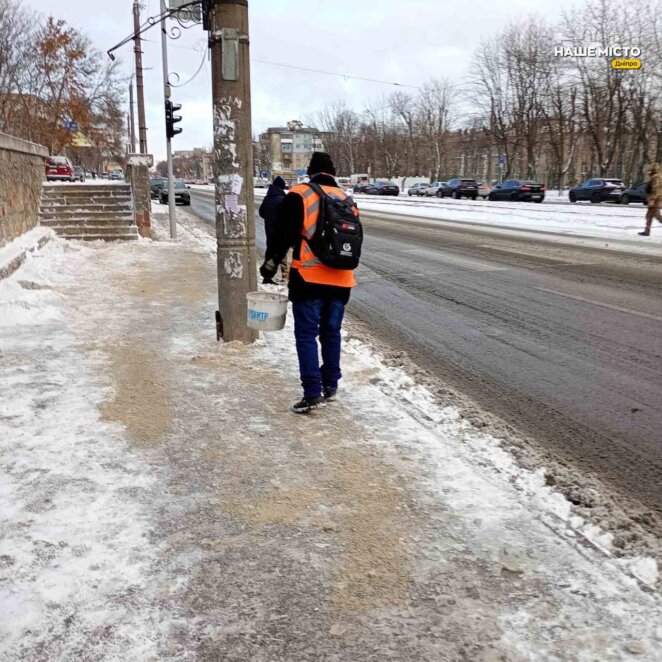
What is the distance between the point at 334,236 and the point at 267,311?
113 cm

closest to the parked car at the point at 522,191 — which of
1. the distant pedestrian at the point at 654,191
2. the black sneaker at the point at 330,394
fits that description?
the distant pedestrian at the point at 654,191

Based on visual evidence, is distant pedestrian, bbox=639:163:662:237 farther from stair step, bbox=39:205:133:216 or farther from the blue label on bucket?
the blue label on bucket

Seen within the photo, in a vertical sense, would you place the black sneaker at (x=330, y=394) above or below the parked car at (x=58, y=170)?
below

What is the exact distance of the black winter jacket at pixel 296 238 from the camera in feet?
13.9

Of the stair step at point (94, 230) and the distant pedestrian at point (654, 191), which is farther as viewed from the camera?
the distant pedestrian at point (654, 191)

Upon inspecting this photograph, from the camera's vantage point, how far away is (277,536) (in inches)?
114

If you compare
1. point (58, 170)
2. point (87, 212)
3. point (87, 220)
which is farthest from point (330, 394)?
point (58, 170)

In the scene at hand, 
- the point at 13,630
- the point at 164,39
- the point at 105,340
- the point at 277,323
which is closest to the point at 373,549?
the point at 13,630

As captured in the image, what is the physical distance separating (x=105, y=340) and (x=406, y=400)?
335cm

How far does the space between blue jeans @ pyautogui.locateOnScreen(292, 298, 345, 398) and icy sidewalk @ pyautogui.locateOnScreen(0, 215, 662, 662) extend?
25 centimetres

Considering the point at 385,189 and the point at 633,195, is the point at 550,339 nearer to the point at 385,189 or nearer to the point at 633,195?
the point at 633,195

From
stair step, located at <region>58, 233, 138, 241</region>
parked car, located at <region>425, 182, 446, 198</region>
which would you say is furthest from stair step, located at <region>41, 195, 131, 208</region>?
parked car, located at <region>425, 182, 446, 198</region>

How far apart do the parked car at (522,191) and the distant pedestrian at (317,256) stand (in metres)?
37.3

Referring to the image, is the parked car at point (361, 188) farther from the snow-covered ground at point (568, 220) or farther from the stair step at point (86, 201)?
the stair step at point (86, 201)
